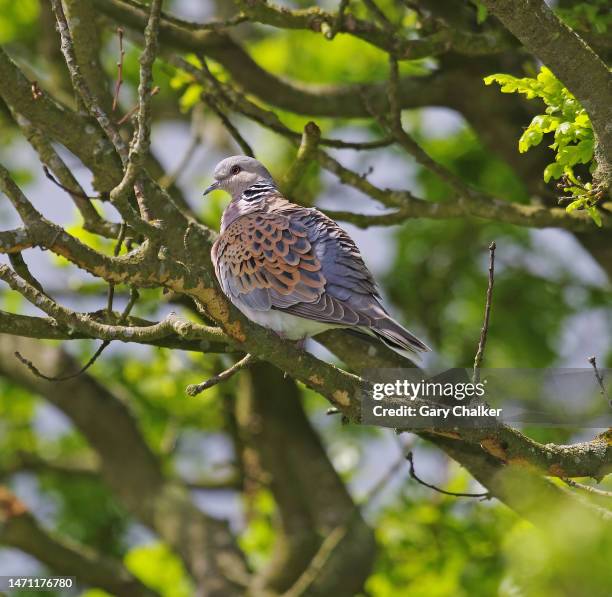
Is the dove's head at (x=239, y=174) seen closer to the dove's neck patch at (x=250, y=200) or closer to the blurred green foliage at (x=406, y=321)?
the dove's neck patch at (x=250, y=200)

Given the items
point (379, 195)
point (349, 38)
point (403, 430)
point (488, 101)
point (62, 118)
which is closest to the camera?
point (403, 430)

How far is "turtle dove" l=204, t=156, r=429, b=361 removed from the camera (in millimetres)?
3873

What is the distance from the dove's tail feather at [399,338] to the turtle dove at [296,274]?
0.08 ft

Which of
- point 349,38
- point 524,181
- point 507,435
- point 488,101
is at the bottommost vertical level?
point 507,435

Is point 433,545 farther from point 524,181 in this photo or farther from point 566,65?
point 566,65

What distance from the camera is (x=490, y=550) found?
20.4 feet

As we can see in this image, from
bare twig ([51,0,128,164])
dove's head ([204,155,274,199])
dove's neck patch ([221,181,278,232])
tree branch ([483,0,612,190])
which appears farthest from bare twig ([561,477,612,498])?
dove's head ([204,155,274,199])

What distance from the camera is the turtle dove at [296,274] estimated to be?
387 centimetres

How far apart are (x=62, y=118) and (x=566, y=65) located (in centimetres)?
204

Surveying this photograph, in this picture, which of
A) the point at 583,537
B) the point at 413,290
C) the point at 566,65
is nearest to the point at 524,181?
the point at 413,290

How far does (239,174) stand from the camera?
4.88 metres

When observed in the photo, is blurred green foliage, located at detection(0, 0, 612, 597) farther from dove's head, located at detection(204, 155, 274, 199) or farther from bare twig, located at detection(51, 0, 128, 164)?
bare twig, located at detection(51, 0, 128, 164)

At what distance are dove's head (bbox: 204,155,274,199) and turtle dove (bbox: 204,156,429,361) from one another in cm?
51

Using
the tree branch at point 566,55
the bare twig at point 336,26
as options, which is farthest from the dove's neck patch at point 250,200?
the tree branch at point 566,55
